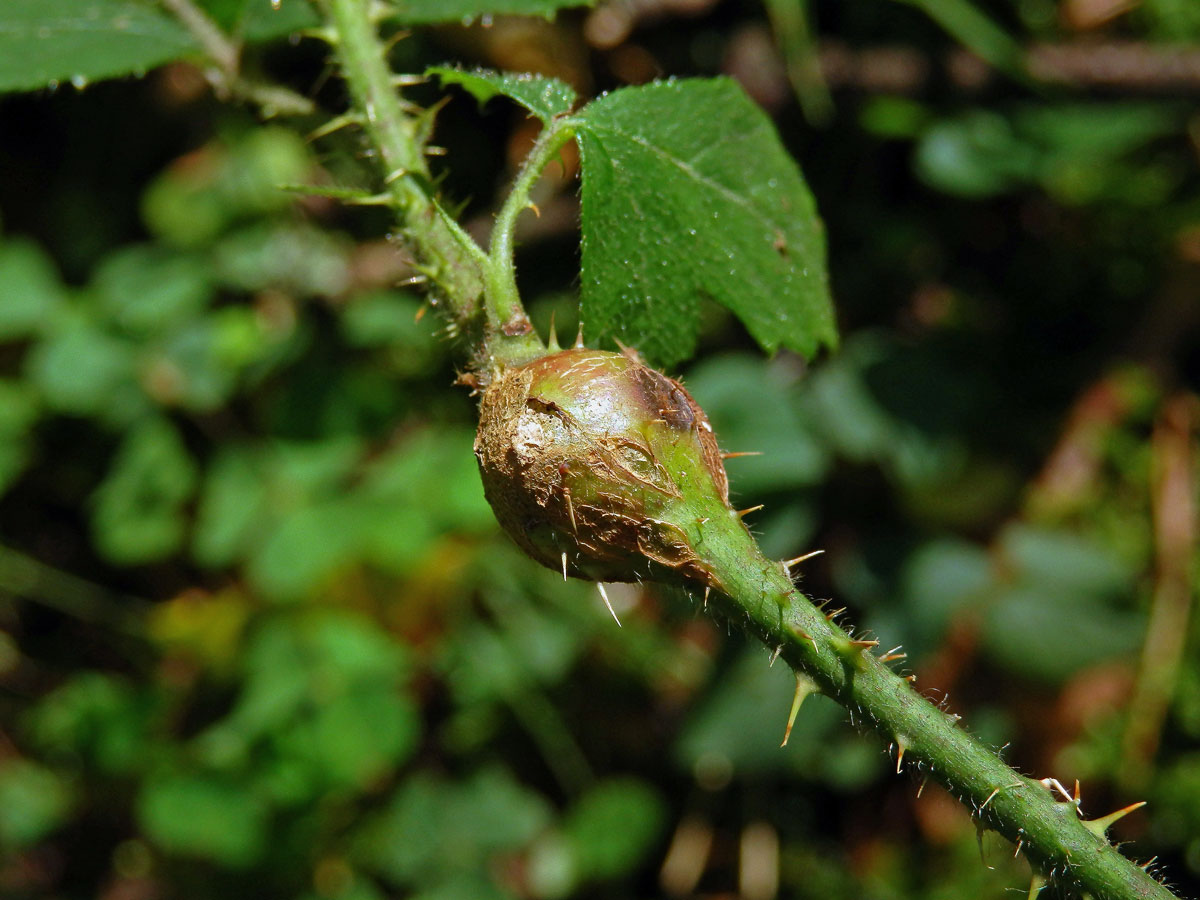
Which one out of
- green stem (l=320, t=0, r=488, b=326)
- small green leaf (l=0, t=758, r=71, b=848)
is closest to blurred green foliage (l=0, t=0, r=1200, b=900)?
small green leaf (l=0, t=758, r=71, b=848)

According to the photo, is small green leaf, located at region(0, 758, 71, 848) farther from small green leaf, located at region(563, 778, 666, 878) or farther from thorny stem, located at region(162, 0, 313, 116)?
thorny stem, located at region(162, 0, 313, 116)

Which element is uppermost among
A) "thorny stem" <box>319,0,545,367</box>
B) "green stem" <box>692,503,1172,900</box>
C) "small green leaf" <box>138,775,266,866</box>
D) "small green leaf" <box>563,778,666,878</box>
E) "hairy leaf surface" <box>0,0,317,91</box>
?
"hairy leaf surface" <box>0,0,317,91</box>

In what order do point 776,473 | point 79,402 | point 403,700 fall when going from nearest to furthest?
point 776,473
point 403,700
point 79,402

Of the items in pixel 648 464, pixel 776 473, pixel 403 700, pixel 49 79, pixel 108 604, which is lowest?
pixel 403 700

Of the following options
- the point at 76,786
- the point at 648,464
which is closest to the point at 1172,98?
the point at 648,464

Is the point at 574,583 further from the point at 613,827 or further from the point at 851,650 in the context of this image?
the point at 851,650

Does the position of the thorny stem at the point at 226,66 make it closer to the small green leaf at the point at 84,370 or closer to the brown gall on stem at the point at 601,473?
the brown gall on stem at the point at 601,473

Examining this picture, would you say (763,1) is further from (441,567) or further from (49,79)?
(49,79)
